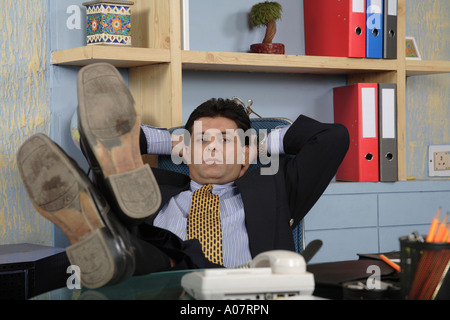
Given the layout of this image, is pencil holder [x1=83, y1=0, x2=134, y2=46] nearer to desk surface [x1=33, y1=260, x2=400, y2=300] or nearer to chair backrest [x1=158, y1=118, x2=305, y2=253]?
chair backrest [x1=158, y1=118, x2=305, y2=253]

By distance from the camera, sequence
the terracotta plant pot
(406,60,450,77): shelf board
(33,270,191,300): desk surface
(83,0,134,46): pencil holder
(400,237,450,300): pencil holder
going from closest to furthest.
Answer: (400,237,450,300): pencil holder
(33,270,191,300): desk surface
(83,0,134,46): pencil holder
the terracotta plant pot
(406,60,450,77): shelf board

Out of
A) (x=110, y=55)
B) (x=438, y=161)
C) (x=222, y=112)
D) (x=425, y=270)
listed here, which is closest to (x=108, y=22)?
(x=110, y=55)

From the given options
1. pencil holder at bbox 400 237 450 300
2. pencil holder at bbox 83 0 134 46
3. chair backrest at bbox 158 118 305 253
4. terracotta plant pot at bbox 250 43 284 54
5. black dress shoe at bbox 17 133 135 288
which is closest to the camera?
pencil holder at bbox 400 237 450 300

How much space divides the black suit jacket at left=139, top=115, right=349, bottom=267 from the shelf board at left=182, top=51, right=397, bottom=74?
520 mm

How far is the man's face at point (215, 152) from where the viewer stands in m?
1.82

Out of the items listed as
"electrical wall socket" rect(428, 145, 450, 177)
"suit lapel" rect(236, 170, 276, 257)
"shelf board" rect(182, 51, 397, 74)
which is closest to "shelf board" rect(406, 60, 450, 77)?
"shelf board" rect(182, 51, 397, 74)

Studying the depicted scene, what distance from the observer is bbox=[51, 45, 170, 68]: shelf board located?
2010 millimetres

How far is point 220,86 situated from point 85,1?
632 millimetres

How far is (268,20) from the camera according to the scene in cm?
240

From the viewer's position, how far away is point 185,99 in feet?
8.08

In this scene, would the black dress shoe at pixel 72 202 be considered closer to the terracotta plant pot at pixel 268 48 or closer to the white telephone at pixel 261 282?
the white telephone at pixel 261 282

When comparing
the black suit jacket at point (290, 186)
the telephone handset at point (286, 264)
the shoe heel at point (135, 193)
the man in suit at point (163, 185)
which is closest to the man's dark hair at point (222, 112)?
the man in suit at point (163, 185)
